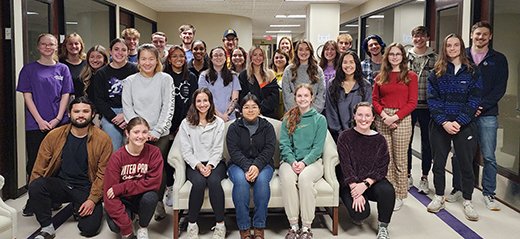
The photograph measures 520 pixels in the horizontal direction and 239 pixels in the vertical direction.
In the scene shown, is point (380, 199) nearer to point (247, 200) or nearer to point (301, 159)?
point (301, 159)

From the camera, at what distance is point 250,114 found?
3488 mm

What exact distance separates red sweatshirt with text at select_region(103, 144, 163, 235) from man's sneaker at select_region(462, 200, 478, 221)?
8.00ft

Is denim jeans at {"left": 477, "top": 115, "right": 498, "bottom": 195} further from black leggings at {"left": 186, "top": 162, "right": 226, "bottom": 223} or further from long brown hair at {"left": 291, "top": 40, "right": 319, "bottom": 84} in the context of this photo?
black leggings at {"left": 186, "top": 162, "right": 226, "bottom": 223}

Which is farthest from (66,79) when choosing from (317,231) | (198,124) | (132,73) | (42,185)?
(317,231)

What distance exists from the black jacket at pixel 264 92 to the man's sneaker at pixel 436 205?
1584 millimetres

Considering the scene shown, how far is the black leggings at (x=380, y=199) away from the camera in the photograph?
3.28 metres

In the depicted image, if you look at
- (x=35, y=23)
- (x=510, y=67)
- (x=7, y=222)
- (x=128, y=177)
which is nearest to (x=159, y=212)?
(x=128, y=177)

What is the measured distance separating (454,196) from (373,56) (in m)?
1.54

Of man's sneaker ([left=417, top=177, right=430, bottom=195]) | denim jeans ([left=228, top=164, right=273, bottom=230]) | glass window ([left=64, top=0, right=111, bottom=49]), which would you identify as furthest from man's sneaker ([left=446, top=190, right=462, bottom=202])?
glass window ([left=64, top=0, right=111, bottom=49])

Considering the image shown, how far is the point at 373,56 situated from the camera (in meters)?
4.67

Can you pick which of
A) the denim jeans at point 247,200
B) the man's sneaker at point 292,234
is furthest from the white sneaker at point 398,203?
the denim jeans at point 247,200

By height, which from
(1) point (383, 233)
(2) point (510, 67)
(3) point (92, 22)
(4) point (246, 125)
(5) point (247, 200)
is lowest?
(1) point (383, 233)

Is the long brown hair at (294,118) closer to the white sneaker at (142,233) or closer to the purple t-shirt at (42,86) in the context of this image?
the white sneaker at (142,233)

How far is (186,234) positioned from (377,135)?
1574mm
